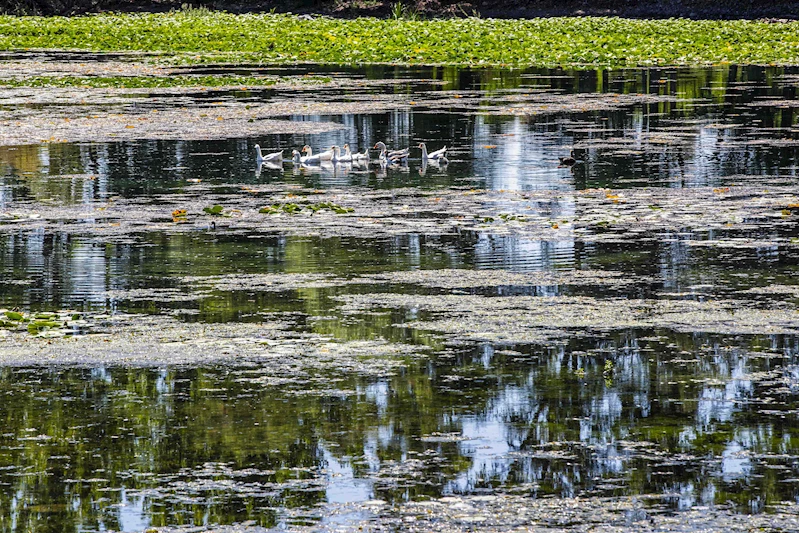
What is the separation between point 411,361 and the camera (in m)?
8.11

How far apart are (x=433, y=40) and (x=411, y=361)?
110 feet

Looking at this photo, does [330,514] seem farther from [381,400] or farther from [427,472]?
[381,400]

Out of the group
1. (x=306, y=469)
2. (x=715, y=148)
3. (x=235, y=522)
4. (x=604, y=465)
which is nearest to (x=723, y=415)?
(x=604, y=465)

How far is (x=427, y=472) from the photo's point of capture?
20.8 ft

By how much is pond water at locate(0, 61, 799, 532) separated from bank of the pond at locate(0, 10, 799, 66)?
1879 centimetres

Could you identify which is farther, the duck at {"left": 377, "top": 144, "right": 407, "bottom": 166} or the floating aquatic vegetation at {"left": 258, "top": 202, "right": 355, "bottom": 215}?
the duck at {"left": 377, "top": 144, "right": 407, "bottom": 166}

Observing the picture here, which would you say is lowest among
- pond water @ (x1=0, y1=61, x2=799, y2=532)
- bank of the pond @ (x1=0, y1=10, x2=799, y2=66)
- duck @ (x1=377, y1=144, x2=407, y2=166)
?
pond water @ (x1=0, y1=61, x2=799, y2=532)

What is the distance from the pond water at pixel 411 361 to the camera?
245 inches

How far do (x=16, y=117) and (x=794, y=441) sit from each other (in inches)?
728

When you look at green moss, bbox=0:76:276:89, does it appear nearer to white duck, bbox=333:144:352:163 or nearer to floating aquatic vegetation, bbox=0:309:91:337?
white duck, bbox=333:144:352:163

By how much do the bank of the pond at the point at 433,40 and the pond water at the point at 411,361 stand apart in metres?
18.8

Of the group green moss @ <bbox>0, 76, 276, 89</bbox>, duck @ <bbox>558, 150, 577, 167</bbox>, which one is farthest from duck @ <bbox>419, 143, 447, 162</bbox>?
green moss @ <bbox>0, 76, 276, 89</bbox>

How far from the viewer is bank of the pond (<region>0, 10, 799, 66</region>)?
35.4m

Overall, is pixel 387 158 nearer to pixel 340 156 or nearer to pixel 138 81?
pixel 340 156
